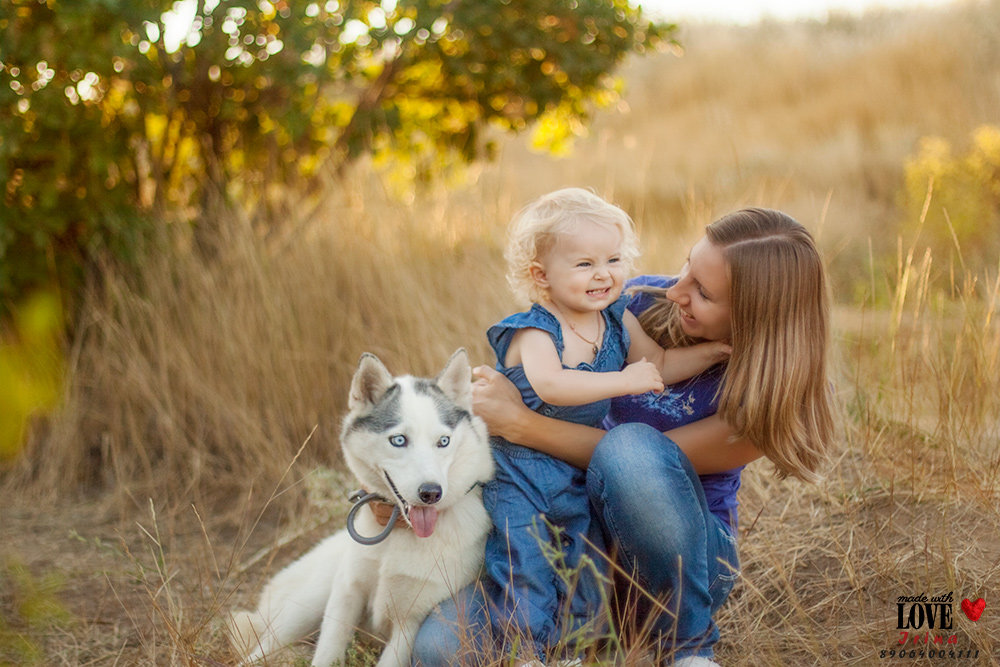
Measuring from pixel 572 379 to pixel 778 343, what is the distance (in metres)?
0.63

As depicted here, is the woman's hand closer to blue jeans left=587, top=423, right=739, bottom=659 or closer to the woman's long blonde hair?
blue jeans left=587, top=423, right=739, bottom=659

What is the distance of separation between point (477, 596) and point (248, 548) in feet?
6.15

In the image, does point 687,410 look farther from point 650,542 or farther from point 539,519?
point 539,519

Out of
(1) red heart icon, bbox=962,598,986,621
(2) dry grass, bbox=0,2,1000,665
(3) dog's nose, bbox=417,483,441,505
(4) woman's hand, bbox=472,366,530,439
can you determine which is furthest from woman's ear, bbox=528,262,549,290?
(1) red heart icon, bbox=962,598,986,621

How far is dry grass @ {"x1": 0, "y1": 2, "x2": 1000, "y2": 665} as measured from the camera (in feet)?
9.27

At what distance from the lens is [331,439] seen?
182 inches

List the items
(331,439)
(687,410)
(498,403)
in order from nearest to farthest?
(498,403) < (687,410) < (331,439)

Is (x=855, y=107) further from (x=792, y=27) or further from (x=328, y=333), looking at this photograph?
(x=328, y=333)

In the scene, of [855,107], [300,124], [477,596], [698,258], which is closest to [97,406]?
[300,124]

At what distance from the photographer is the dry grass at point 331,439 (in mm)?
2824

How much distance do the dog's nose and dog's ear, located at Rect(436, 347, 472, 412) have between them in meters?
0.41

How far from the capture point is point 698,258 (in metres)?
2.60

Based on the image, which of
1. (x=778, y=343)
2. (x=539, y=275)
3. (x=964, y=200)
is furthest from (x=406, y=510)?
(x=964, y=200)

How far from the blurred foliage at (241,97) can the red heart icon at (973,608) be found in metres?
3.43
